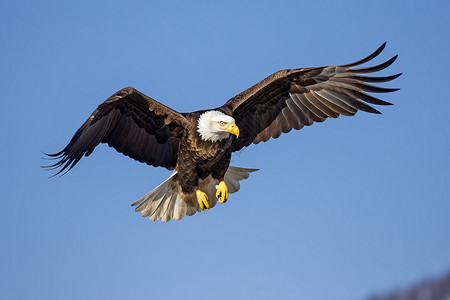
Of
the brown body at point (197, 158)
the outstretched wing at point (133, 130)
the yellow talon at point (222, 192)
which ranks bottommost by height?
the yellow talon at point (222, 192)

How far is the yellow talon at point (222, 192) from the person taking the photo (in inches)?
331

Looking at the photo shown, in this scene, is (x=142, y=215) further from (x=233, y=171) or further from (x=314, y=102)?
(x=314, y=102)

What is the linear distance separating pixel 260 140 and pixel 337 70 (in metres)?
1.18

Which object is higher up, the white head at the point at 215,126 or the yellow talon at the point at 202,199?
the white head at the point at 215,126

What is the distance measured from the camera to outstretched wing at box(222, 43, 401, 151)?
27.6 feet

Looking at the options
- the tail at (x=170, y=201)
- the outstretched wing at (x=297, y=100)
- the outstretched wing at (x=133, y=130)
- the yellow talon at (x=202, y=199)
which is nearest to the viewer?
the outstretched wing at (x=133, y=130)

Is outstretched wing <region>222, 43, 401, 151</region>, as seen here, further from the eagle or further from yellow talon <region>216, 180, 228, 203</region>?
yellow talon <region>216, 180, 228, 203</region>

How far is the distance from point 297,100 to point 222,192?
1.37 m

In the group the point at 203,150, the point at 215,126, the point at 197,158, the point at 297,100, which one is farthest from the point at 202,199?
the point at 297,100

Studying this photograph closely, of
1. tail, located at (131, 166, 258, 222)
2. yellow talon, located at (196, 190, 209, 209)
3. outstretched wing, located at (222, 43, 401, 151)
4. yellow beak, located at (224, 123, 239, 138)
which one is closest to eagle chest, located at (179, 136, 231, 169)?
yellow beak, located at (224, 123, 239, 138)

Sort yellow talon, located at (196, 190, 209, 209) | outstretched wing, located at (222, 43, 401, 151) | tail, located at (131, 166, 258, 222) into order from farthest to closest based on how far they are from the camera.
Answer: tail, located at (131, 166, 258, 222) < yellow talon, located at (196, 190, 209, 209) < outstretched wing, located at (222, 43, 401, 151)

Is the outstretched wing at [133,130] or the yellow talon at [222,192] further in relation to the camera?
the yellow talon at [222,192]

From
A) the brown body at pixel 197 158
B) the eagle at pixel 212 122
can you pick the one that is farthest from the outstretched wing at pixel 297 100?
the brown body at pixel 197 158

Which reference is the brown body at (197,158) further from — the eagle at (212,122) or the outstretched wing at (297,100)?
the outstretched wing at (297,100)
